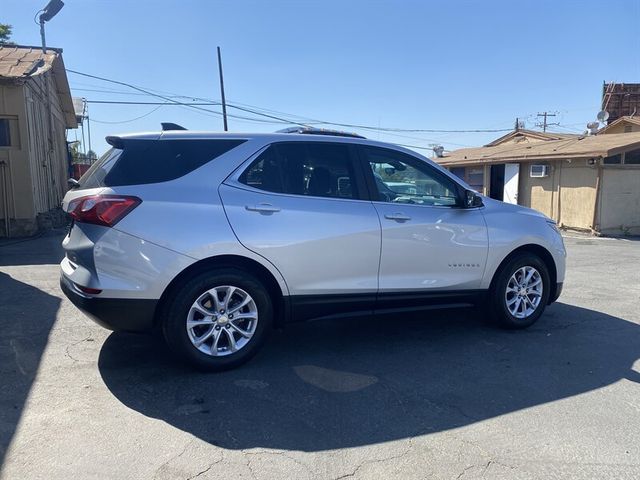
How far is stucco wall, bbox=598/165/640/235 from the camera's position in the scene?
15844 millimetres

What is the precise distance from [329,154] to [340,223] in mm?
656

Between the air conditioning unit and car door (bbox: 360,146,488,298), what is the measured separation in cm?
1486

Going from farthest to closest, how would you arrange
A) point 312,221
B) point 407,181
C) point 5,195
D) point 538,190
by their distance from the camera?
point 538,190, point 5,195, point 407,181, point 312,221

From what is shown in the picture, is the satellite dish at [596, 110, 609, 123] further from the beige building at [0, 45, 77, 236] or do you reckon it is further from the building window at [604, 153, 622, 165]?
the beige building at [0, 45, 77, 236]

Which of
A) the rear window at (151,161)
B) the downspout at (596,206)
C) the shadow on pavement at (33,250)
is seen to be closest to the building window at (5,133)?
the shadow on pavement at (33,250)

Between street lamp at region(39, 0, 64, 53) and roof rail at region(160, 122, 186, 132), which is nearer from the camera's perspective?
roof rail at region(160, 122, 186, 132)

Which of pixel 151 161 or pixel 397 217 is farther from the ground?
pixel 151 161

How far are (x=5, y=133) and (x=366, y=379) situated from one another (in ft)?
37.6

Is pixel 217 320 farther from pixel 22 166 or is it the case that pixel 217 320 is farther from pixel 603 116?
pixel 603 116

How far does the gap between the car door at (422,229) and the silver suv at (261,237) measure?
13 millimetres

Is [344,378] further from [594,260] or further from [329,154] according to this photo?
[594,260]

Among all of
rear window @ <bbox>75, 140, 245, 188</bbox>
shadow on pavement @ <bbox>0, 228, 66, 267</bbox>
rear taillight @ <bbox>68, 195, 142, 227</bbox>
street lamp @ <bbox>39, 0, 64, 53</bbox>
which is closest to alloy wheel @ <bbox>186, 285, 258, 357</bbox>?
rear taillight @ <bbox>68, 195, 142, 227</bbox>

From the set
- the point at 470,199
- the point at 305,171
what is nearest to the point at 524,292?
the point at 470,199

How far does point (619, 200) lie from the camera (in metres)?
16.0
